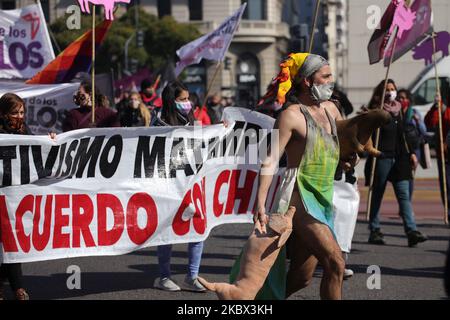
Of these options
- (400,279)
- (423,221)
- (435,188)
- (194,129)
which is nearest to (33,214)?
(194,129)

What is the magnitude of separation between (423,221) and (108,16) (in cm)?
582

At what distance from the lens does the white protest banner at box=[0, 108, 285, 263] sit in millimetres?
8375

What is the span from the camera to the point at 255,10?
79.4 metres

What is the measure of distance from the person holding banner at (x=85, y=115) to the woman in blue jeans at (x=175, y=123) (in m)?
0.81

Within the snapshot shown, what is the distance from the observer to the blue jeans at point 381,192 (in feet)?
38.5

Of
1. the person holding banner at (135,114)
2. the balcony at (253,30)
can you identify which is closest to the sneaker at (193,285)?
the person holding banner at (135,114)

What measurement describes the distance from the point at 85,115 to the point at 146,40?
60.1 m

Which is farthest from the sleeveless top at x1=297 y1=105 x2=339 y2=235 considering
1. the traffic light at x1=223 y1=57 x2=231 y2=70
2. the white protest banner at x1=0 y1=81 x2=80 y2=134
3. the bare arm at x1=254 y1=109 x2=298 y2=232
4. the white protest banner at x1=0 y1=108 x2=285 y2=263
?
the traffic light at x1=223 y1=57 x2=231 y2=70

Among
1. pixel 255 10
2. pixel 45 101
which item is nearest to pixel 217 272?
pixel 45 101

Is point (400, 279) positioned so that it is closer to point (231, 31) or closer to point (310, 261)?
point (310, 261)

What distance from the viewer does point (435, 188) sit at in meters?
19.0

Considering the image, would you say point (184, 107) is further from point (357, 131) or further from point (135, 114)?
point (135, 114)

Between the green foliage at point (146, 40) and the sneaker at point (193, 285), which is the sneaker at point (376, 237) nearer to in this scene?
the sneaker at point (193, 285)
